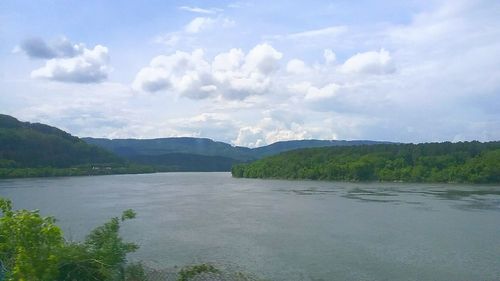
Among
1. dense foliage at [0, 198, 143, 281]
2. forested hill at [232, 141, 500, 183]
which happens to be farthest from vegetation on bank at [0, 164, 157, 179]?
dense foliage at [0, 198, 143, 281]

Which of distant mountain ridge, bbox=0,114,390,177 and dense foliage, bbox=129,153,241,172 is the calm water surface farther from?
dense foliage, bbox=129,153,241,172

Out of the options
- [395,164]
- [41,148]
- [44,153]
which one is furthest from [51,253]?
[41,148]

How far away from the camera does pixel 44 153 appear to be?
323 feet

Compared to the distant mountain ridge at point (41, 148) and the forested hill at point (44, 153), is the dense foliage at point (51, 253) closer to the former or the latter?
the forested hill at point (44, 153)

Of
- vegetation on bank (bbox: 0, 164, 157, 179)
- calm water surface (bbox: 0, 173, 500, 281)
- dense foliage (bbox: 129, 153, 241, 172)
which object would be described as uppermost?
dense foliage (bbox: 129, 153, 241, 172)

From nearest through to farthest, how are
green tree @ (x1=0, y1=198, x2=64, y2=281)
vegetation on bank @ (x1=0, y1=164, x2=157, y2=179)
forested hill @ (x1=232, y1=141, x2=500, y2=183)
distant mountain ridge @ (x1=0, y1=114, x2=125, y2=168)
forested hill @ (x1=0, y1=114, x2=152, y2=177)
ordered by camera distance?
green tree @ (x1=0, y1=198, x2=64, y2=281), forested hill @ (x1=232, y1=141, x2=500, y2=183), vegetation on bank @ (x1=0, y1=164, x2=157, y2=179), forested hill @ (x1=0, y1=114, x2=152, y2=177), distant mountain ridge @ (x1=0, y1=114, x2=125, y2=168)

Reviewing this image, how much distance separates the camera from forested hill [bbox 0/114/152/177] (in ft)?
293

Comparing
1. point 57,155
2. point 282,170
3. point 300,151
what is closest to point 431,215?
point 282,170

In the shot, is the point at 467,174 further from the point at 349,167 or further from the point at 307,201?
the point at 307,201

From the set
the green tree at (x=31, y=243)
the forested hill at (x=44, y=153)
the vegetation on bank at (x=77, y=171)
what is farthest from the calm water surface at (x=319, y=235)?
the forested hill at (x=44, y=153)

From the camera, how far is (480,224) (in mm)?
26828

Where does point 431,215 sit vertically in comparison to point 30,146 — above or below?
below

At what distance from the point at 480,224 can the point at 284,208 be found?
13784 millimetres

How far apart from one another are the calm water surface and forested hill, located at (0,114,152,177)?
172ft
